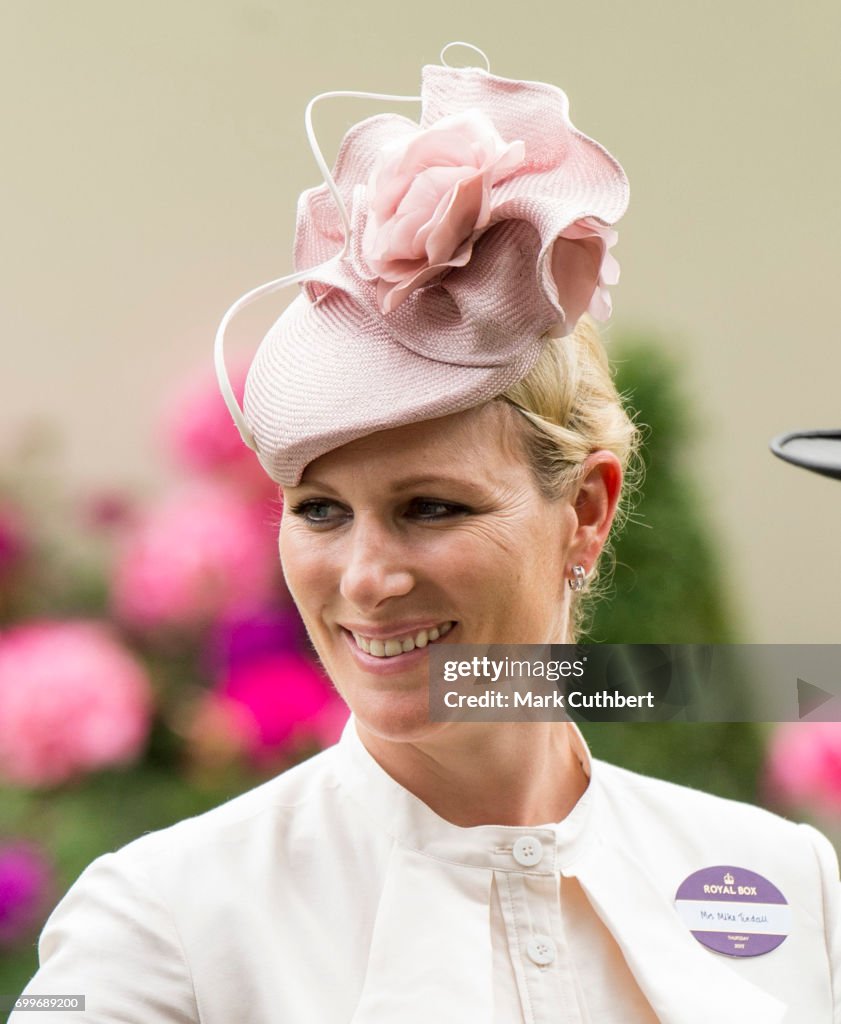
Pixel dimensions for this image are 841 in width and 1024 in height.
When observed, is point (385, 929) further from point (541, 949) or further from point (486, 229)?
point (486, 229)

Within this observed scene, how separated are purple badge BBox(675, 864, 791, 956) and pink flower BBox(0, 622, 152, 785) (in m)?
0.89

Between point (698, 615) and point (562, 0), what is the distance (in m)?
1.03

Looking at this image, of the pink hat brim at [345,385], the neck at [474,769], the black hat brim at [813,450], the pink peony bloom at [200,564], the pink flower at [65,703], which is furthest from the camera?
the pink peony bloom at [200,564]

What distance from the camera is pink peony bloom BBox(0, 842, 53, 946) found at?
184 cm

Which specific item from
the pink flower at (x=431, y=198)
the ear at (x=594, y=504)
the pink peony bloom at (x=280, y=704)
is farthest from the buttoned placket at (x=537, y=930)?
the pink peony bloom at (x=280, y=704)

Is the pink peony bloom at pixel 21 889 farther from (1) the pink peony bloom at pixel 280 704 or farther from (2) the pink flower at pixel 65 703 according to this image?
(1) the pink peony bloom at pixel 280 704

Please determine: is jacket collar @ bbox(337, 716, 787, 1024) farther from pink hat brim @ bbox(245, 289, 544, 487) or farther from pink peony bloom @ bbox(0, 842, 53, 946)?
pink peony bloom @ bbox(0, 842, 53, 946)

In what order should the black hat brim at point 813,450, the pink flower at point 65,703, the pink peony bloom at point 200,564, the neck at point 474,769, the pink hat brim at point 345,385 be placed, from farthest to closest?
the pink peony bloom at point 200,564, the pink flower at point 65,703, the neck at point 474,769, the pink hat brim at point 345,385, the black hat brim at point 813,450

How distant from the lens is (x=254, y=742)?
1.93 metres

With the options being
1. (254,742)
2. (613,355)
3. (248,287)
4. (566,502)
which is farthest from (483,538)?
(248,287)

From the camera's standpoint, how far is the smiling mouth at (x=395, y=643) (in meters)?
1.12

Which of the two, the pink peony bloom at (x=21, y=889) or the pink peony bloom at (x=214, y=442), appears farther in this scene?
the pink peony bloom at (x=214, y=442)

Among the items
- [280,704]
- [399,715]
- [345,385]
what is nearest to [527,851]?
[399,715]

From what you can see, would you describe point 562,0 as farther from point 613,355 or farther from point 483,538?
point 483,538
